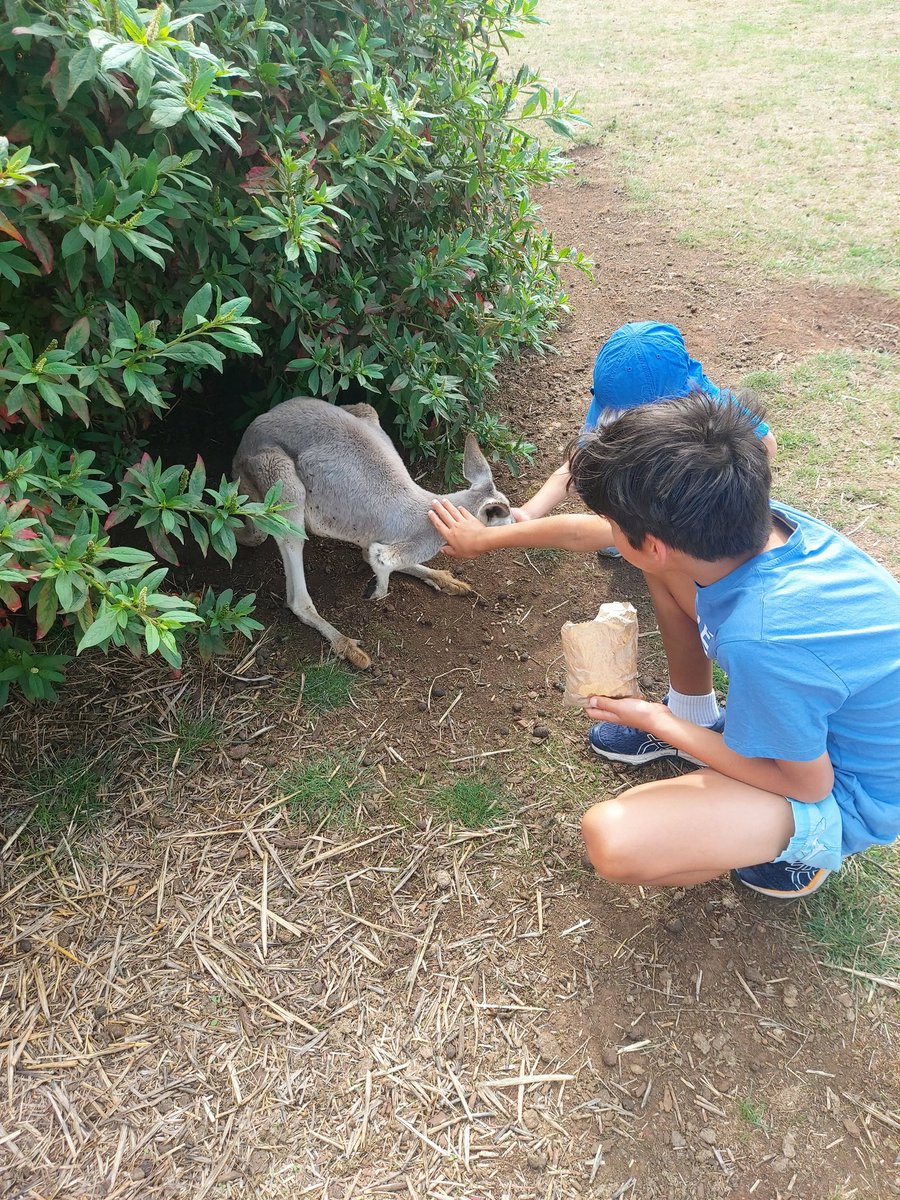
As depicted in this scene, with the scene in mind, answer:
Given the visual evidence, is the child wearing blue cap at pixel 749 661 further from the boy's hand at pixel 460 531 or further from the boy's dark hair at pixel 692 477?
the boy's hand at pixel 460 531

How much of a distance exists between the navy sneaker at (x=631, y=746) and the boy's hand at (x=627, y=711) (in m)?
0.40

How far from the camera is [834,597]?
6.33ft

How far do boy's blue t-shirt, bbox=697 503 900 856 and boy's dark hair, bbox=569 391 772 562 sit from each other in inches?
4.9

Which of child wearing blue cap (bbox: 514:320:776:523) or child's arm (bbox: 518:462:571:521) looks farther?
child's arm (bbox: 518:462:571:521)

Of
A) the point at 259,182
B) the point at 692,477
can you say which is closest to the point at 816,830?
the point at 692,477

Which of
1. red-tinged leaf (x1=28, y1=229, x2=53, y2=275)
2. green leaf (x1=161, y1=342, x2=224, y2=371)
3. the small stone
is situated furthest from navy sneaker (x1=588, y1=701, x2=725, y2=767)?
red-tinged leaf (x1=28, y1=229, x2=53, y2=275)

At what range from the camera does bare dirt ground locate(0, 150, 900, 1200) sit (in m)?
1.93

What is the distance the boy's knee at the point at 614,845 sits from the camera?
2068 millimetres

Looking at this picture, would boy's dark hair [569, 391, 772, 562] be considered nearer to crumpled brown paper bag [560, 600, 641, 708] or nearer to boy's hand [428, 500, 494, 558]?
crumpled brown paper bag [560, 600, 641, 708]

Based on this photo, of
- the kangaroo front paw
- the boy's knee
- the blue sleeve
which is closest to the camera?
the blue sleeve

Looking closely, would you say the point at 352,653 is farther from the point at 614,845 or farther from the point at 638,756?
the point at 614,845

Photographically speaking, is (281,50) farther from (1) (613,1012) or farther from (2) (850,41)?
(2) (850,41)

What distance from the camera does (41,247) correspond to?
1.93 metres

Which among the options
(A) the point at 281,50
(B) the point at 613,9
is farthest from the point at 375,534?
(B) the point at 613,9
